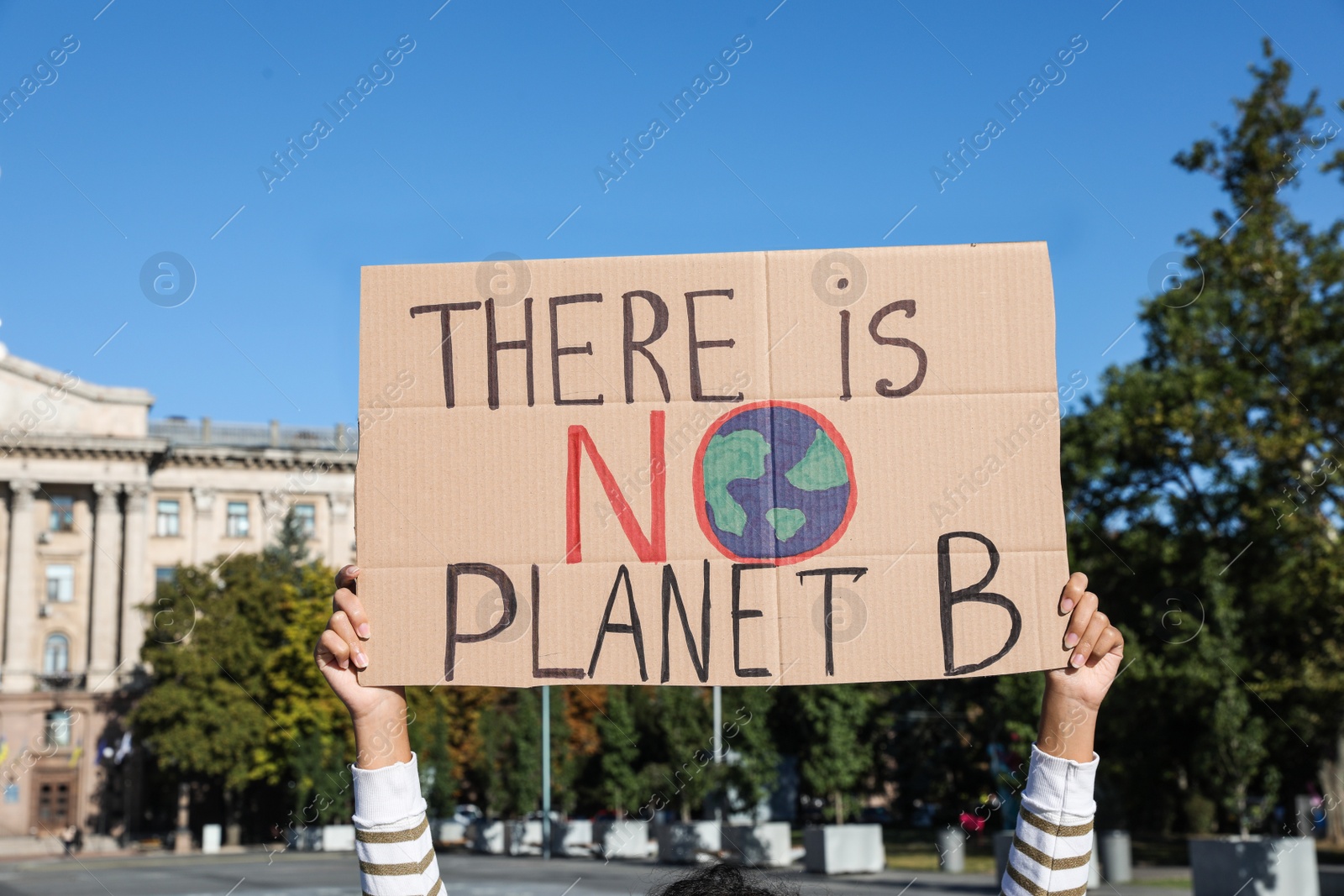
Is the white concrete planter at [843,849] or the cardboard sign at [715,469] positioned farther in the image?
the white concrete planter at [843,849]

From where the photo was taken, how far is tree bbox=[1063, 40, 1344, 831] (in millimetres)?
18797

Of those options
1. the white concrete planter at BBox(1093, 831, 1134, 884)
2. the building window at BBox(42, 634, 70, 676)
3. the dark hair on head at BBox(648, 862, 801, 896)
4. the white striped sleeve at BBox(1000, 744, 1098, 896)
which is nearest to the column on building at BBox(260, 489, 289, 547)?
the building window at BBox(42, 634, 70, 676)

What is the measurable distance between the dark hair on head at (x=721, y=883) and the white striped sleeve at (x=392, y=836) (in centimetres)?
73

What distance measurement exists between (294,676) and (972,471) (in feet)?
162

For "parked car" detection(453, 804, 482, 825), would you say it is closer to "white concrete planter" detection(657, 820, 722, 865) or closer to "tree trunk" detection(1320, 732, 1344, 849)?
"white concrete planter" detection(657, 820, 722, 865)

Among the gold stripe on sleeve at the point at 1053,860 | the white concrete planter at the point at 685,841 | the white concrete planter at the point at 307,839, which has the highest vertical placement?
the gold stripe on sleeve at the point at 1053,860

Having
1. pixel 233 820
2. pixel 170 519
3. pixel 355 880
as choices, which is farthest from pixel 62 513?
pixel 355 880

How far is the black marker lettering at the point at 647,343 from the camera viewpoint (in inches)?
158

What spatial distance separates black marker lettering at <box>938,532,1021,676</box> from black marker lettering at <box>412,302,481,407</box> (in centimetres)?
160

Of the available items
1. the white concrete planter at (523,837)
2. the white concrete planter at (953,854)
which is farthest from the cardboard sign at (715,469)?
the white concrete planter at (523,837)

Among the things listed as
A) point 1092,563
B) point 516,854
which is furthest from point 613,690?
point 1092,563

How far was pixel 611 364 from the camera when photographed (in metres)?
4.04

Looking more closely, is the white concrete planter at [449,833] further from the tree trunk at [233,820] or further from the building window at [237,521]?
the building window at [237,521]

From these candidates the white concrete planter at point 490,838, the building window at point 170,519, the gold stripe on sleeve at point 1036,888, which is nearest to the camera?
the gold stripe on sleeve at point 1036,888
